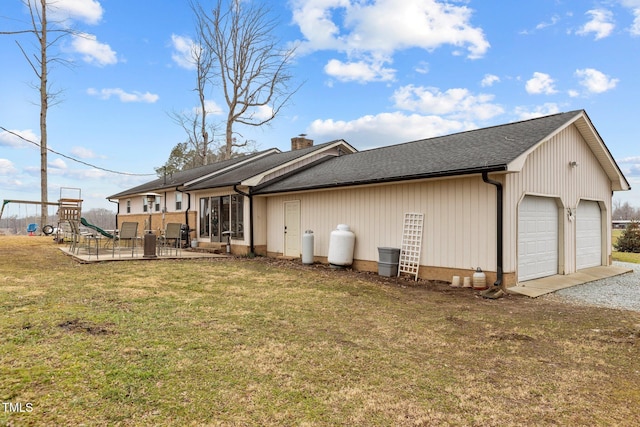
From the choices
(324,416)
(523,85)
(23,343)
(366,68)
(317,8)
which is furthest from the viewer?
(366,68)

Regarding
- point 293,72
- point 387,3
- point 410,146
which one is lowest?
point 410,146

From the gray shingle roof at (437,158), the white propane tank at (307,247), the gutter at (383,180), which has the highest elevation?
the gray shingle roof at (437,158)

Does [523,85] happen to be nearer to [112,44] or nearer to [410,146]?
[410,146]

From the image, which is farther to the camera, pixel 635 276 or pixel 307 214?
pixel 307 214

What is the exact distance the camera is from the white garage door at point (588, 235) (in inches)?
410

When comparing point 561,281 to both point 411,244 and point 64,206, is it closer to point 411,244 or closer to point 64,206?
point 411,244

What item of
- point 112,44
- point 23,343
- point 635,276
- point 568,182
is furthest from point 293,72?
point 23,343

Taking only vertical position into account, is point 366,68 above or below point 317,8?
below

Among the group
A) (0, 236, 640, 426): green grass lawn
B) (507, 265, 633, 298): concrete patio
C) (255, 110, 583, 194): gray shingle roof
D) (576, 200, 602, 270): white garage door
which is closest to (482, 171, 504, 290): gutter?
(507, 265, 633, 298): concrete patio

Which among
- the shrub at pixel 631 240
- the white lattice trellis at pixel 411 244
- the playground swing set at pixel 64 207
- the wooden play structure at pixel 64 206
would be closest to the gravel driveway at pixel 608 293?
the white lattice trellis at pixel 411 244

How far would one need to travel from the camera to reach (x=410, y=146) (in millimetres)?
12383

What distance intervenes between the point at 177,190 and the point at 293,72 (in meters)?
13.1

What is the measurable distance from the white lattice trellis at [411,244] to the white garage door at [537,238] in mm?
2135

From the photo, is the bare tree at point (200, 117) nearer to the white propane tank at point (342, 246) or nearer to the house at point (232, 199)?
the house at point (232, 199)
